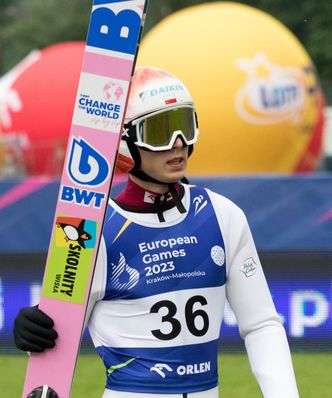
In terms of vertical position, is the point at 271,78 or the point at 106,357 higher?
the point at 271,78

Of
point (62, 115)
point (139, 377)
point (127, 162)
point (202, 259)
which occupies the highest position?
point (62, 115)

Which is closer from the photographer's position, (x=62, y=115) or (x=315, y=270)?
(x=315, y=270)

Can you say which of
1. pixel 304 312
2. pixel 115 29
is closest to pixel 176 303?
pixel 115 29

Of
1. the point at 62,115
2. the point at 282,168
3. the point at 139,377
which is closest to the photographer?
the point at 139,377

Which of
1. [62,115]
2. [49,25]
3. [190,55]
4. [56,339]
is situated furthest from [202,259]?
[49,25]

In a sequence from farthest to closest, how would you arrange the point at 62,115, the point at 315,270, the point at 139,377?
the point at 62,115, the point at 315,270, the point at 139,377

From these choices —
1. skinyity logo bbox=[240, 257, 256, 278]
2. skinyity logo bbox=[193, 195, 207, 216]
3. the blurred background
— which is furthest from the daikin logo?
the blurred background

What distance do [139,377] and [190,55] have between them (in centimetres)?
1181

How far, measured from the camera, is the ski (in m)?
3.51

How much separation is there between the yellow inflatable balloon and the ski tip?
1143 centimetres

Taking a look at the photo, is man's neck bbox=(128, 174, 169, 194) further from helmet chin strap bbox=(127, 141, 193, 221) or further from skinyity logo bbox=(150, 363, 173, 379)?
skinyity logo bbox=(150, 363, 173, 379)

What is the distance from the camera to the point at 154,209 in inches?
143

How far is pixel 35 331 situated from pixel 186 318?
19.0 inches

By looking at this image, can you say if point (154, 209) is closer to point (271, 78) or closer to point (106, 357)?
point (106, 357)
